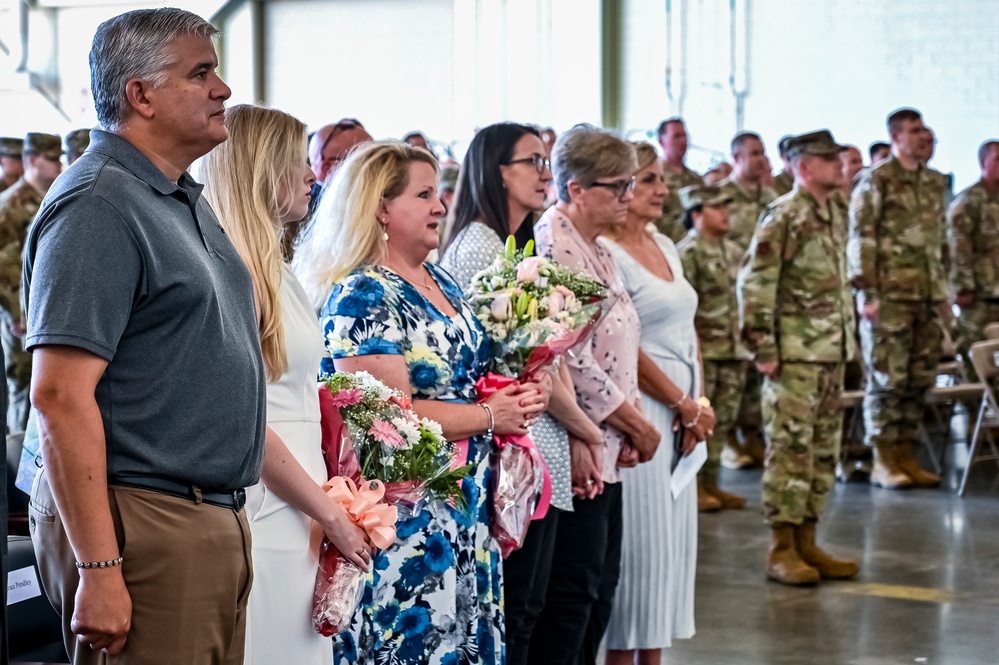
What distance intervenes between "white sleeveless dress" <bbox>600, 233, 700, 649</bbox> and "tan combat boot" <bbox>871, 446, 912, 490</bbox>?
411 cm

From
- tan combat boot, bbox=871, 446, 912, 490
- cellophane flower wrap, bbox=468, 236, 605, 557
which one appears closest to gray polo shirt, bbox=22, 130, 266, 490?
cellophane flower wrap, bbox=468, 236, 605, 557

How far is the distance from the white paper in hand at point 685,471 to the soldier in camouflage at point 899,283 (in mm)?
4145

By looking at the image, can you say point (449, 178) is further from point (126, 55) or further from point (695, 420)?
point (126, 55)

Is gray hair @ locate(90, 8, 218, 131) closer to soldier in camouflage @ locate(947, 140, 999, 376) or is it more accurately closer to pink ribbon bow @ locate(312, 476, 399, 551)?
pink ribbon bow @ locate(312, 476, 399, 551)

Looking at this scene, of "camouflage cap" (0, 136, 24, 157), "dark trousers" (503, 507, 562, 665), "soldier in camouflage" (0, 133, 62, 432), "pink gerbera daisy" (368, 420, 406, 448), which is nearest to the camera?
"pink gerbera daisy" (368, 420, 406, 448)

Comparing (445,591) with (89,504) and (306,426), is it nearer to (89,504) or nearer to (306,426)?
→ (306,426)

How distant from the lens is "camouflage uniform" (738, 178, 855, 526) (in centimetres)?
532

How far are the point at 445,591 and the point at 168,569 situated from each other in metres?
0.98

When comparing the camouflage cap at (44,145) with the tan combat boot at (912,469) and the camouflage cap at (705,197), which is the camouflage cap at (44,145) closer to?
the camouflage cap at (705,197)

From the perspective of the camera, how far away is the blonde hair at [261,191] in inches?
90.8

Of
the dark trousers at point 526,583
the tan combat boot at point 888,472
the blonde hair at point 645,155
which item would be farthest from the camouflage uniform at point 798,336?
the tan combat boot at point 888,472

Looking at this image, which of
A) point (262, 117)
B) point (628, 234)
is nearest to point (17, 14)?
point (628, 234)

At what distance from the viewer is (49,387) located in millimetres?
1770

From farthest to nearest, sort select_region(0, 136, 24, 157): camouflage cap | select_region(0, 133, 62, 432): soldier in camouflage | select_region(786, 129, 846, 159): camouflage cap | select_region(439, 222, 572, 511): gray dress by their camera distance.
→ select_region(0, 136, 24, 157): camouflage cap → select_region(0, 133, 62, 432): soldier in camouflage → select_region(786, 129, 846, 159): camouflage cap → select_region(439, 222, 572, 511): gray dress
